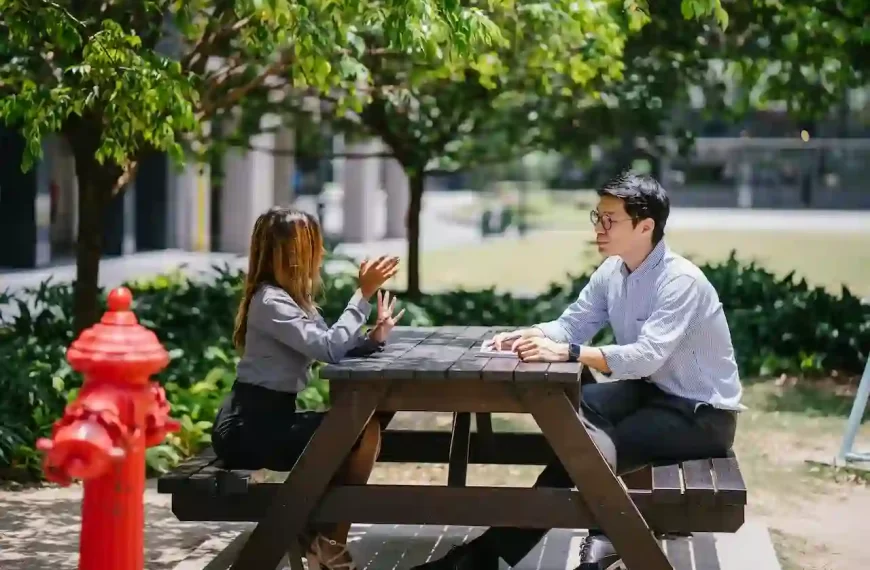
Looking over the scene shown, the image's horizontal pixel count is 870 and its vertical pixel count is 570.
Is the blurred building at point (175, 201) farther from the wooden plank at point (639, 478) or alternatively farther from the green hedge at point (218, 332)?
the wooden plank at point (639, 478)

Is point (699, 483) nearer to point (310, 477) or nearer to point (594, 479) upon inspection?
point (594, 479)

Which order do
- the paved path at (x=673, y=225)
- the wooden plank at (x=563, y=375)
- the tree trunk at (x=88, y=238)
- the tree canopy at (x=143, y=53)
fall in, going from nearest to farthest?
the wooden plank at (x=563, y=375) < the tree canopy at (x=143, y=53) < the tree trunk at (x=88, y=238) < the paved path at (x=673, y=225)

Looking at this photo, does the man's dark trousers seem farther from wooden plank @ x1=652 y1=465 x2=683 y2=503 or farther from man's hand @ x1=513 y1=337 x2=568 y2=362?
man's hand @ x1=513 y1=337 x2=568 y2=362

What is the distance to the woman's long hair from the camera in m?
4.82

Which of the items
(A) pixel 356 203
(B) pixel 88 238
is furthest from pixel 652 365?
(A) pixel 356 203

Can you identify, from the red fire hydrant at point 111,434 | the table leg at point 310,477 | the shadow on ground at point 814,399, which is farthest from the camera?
the shadow on ground at point 814,399

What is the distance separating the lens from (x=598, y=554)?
15.7ft

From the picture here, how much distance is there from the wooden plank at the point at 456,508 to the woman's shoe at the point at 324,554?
0.17m

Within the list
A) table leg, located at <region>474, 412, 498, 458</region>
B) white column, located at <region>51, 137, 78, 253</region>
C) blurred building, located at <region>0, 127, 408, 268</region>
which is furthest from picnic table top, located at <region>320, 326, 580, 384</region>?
white column, located at <region>51, 137, 78, 253</region>

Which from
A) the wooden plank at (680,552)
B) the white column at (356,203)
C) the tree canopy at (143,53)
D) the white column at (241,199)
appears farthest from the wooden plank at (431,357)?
the white column at (356,203)

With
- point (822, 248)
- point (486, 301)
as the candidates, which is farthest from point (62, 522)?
point (822, 248)

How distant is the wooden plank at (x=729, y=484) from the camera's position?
434cm

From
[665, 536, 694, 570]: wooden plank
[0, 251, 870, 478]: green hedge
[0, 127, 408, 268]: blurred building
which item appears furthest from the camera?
[0, 127, 408, 268]: blurred building

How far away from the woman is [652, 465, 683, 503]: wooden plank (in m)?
1.02
